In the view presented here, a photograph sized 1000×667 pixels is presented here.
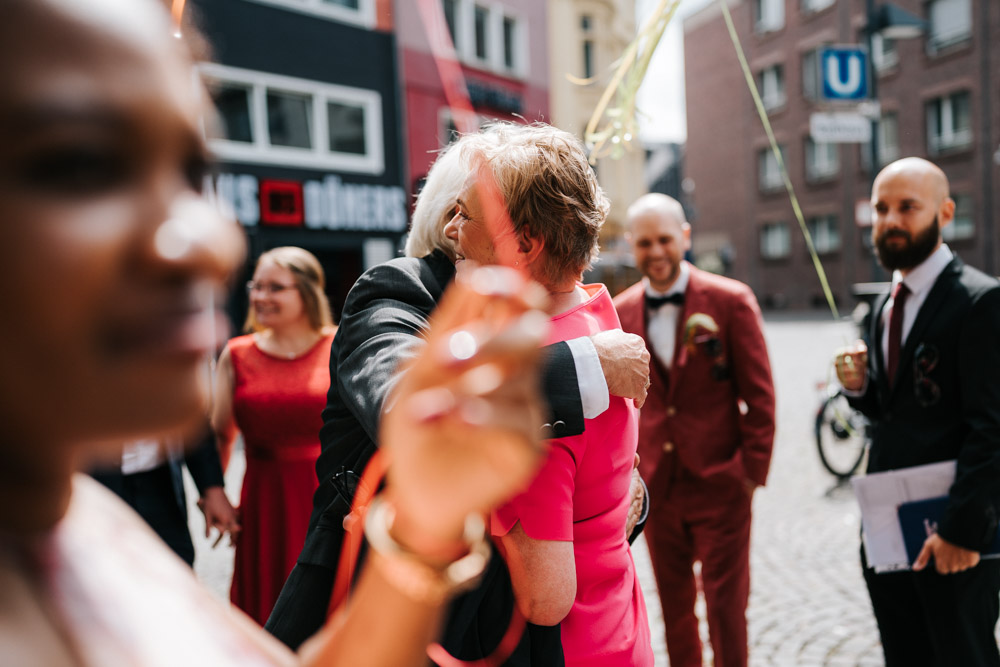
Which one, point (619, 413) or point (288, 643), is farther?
point (619, 413)

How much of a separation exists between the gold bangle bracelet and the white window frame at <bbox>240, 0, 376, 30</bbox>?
13395 millimetres

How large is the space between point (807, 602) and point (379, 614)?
398 cm

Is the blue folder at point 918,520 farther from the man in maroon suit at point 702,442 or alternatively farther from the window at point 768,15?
the window at point 768,15

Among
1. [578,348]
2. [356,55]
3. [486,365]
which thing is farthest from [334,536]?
[356,55]

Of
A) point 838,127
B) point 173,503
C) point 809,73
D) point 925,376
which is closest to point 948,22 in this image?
point 809,73

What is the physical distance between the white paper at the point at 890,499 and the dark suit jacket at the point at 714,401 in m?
0.64

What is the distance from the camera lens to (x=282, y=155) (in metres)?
13.0

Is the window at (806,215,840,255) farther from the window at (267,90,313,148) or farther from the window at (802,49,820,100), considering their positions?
the window at (267,90,313,148)

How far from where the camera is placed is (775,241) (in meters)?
31.2

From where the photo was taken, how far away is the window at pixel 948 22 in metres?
22.7

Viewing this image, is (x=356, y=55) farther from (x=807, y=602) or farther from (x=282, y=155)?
(x=807, y=602)

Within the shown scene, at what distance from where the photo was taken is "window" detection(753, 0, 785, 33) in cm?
2836

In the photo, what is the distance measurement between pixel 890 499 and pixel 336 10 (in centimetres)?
1310

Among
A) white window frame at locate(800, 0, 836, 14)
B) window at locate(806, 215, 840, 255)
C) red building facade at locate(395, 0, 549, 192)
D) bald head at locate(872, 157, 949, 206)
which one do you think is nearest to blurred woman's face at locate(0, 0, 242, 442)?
bald head at locate(872, 157, 949, 206)
